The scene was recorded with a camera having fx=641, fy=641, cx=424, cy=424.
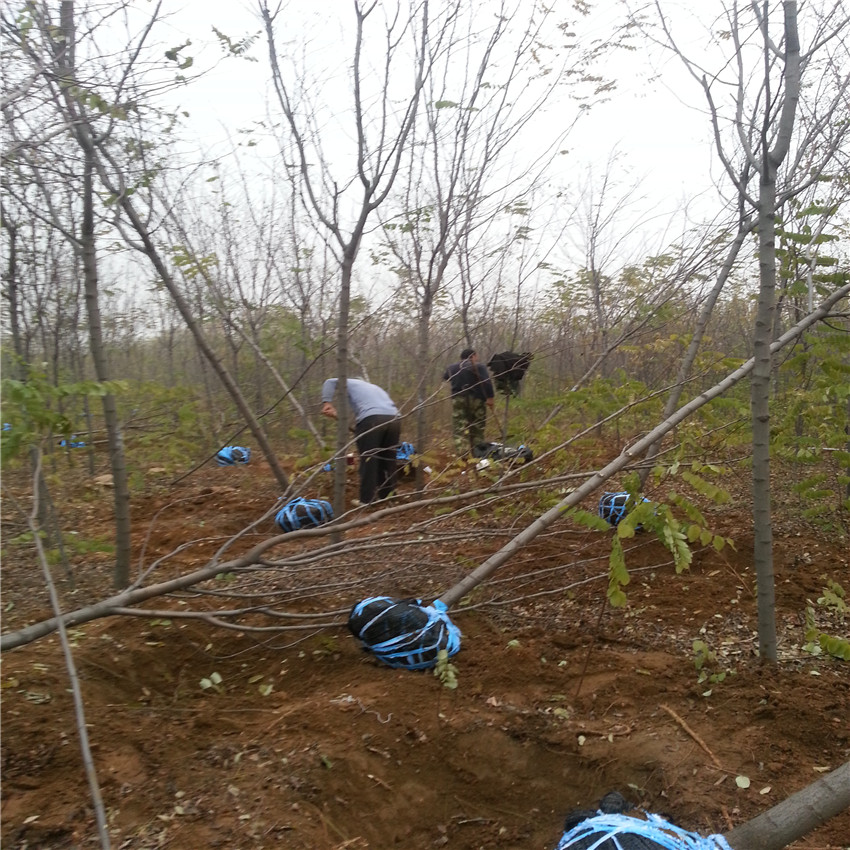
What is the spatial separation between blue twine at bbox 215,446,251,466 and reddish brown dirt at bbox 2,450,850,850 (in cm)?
436

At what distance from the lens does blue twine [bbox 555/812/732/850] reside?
1799mm

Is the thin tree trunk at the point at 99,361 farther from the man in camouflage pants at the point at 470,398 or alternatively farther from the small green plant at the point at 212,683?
the man in camouflage pants at the point at 470,398

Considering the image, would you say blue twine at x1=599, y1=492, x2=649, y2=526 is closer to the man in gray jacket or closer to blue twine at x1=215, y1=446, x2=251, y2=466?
the man in gray jacket

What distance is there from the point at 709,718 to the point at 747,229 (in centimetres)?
319

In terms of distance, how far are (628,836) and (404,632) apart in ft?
5.33

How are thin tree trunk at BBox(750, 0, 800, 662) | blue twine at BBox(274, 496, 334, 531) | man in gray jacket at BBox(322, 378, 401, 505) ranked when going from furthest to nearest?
man in gray jacket at BBox(322, 378, 401, 505)
blue twine at BBox(274, 496, 334, 531)
thin tree trunk at BBox(750, 0, 800, 662)

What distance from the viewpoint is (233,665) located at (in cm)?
350

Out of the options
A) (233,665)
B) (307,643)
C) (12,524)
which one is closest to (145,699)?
(233,665)

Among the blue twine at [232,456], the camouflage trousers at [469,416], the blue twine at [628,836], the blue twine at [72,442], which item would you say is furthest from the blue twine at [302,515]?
the blue twine at [628,836]

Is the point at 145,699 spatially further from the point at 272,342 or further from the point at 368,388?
the point at 272,342

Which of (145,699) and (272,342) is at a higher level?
(272,342)

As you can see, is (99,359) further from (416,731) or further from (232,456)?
(232,456)

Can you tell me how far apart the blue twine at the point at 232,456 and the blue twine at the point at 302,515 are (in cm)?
275

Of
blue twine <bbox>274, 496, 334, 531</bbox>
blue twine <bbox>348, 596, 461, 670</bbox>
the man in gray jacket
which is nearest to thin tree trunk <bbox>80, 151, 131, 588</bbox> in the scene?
blue twine <bbox>274, 496, 334, 531</bbox>
